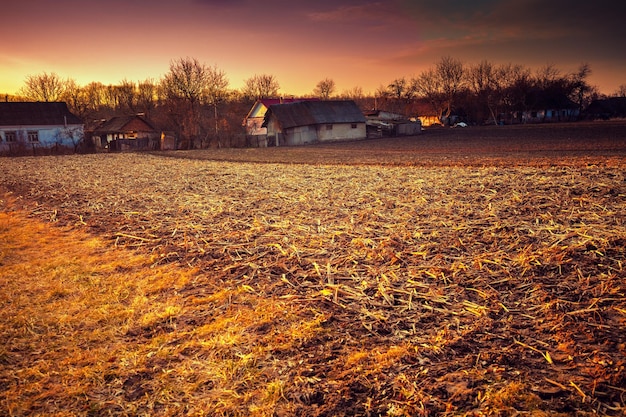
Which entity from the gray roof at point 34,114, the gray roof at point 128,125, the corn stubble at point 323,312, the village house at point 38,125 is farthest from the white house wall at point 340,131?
the corn stubble at point 323,312

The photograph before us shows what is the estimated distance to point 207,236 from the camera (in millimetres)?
7914

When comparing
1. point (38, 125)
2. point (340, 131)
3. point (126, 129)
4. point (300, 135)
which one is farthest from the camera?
point (126, 129)

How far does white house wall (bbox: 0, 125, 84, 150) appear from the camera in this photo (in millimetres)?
51062

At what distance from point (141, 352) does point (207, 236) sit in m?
4.09

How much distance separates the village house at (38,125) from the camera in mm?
51312

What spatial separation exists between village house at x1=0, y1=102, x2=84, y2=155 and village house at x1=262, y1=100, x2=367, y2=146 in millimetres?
26189

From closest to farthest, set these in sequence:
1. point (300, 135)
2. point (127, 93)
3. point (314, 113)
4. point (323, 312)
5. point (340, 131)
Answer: point (323, 312) → point (300, 135) → point (314, 113) → point (340, 131) → point (127, 93)

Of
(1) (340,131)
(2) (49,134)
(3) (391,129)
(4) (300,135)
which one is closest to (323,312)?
(4) (300,135)

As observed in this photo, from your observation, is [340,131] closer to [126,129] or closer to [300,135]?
[300,135]

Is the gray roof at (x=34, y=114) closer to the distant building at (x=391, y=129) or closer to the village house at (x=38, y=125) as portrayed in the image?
the village house at (x=38, y=125)

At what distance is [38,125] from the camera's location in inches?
2085

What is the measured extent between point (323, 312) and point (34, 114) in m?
64.6

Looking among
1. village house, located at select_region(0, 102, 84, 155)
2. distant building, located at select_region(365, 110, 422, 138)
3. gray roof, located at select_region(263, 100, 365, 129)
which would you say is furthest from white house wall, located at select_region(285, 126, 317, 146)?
village house, located at select_region(0, 102, 84, 155)

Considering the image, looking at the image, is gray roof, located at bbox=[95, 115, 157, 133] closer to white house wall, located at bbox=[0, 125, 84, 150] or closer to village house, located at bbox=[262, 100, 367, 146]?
white house wall, located at bbox=[0, 125, 84, 150]
